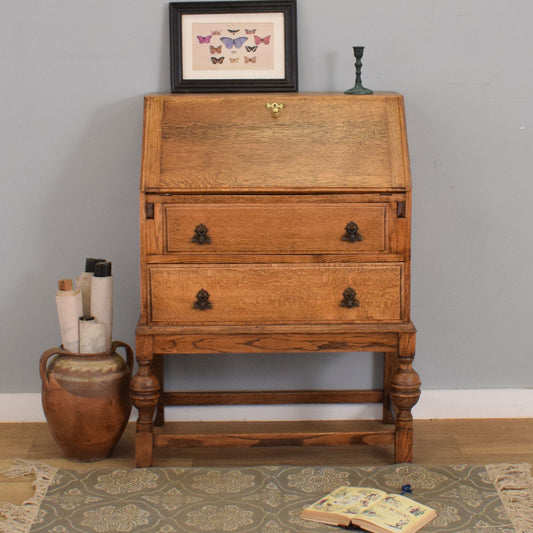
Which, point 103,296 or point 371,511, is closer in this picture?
point 371,511

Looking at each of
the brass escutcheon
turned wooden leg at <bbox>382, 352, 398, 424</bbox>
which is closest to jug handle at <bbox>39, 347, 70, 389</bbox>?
the brass escutcheon

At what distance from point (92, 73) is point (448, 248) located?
1.52 m

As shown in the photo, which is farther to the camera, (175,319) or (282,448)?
(282,448)

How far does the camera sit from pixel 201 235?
9.27ft

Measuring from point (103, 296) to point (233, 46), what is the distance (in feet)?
3.43

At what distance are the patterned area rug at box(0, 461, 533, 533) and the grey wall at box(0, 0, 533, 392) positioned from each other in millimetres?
581

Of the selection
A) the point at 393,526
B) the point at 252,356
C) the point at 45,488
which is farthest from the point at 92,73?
the point at 393,526

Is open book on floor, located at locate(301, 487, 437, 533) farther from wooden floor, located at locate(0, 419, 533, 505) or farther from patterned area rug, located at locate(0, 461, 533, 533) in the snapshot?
wooden floor, located at locate(0, 419, 533, 505)

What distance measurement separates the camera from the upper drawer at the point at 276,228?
2834 mm

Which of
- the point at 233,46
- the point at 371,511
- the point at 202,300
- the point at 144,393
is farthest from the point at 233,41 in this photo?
the point at 371,511

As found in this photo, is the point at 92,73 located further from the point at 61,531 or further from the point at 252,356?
the point at 61,531

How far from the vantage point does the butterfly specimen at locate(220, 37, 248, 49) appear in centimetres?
320

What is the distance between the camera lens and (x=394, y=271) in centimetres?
285

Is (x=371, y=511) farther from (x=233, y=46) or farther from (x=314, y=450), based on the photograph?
(x=233, y=46)
